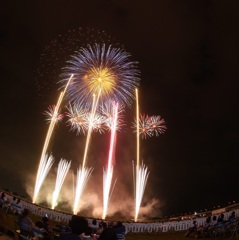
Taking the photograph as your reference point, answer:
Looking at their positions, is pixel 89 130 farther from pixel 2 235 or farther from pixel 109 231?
pixel 109 231

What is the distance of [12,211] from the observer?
2491cm

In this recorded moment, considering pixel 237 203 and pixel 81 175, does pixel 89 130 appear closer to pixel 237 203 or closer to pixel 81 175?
pixel 81 175

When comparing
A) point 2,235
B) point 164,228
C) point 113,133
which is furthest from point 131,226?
point 2,235

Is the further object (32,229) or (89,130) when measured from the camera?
(89,130)

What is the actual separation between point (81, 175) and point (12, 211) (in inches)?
384

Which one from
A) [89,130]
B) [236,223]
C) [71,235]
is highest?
[89,130]

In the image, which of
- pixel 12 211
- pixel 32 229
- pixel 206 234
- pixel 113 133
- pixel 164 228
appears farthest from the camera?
pixel 113 133

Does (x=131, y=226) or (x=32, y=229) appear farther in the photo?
(x=131, y=226)

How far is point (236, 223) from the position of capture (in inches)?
706

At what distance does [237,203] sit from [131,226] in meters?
10.4

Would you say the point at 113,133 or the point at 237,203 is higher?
the point at 113,133

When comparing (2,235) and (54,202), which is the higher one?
(54,202)

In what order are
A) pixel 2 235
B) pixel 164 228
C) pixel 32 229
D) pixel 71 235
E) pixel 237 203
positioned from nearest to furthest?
pixel 71 235
pixel 32 229
pixel 2 235
pixel 164 228
pixel 237 203

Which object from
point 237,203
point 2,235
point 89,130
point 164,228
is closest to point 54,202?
point 89,130
